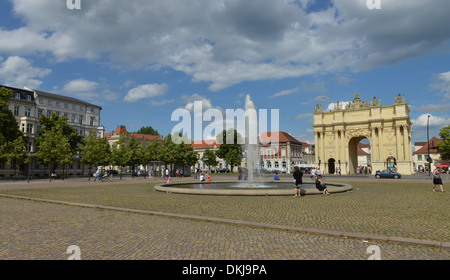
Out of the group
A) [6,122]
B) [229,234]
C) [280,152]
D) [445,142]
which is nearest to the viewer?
[229,234]

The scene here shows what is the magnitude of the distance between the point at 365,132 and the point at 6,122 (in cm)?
7345

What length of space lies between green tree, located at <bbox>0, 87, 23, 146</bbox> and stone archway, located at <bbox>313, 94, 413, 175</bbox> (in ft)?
213

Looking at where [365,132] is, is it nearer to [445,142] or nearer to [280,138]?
[445,142]

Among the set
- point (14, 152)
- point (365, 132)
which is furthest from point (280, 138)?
point (14, 152)

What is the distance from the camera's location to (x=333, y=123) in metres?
76.0

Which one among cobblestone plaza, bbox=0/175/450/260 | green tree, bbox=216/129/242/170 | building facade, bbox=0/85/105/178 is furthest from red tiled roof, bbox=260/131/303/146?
cobblestone plaza, bbox=0/175/450/260

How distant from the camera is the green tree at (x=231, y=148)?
92.8m

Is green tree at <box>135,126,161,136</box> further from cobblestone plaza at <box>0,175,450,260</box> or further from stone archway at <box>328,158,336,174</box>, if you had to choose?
cobblestone plaza at <box>0,175,450,260</box>

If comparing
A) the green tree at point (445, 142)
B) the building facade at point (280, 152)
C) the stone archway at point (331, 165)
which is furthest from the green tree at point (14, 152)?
the green tree at point (445, 142)

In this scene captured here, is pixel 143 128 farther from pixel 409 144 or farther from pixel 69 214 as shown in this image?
pixel 69 214

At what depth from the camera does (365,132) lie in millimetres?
73000

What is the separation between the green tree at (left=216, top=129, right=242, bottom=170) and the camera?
305 feet

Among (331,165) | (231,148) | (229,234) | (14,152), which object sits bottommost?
(229,234)
